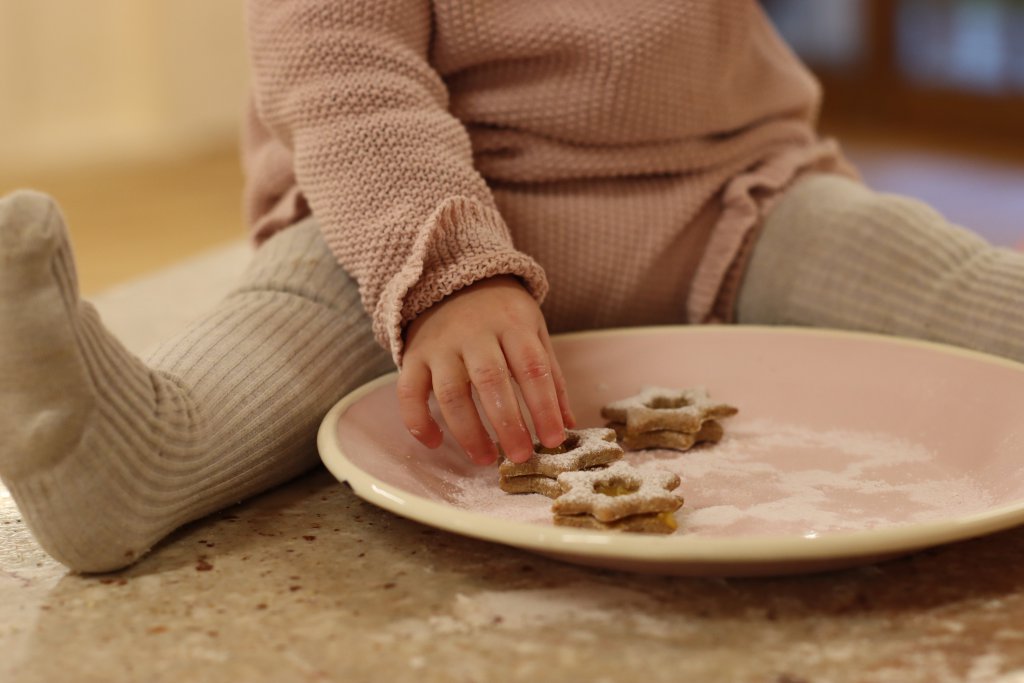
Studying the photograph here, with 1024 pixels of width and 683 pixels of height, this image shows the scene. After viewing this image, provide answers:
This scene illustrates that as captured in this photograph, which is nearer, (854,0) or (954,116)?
(954,116)

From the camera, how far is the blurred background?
7.71ft

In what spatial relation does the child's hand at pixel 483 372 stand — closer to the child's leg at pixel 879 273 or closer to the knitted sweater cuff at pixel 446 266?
the knitted sweater cuff at pixel 446 266

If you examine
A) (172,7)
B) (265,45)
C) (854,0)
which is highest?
(265,45)

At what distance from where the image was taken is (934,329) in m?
0.88

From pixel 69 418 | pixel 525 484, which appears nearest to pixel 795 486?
pixel 525 484

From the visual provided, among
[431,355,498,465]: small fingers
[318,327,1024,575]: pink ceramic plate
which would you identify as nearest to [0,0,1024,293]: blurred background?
[318,327,1024,575]: pink ceramic plate

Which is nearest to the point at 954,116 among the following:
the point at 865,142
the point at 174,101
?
the point at 865,142

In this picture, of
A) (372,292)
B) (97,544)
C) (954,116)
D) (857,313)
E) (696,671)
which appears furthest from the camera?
(954,116)

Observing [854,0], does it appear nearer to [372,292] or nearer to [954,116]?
Result: [954,116]

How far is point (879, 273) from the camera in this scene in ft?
2.98

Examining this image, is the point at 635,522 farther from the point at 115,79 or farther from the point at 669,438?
the point at 115,79

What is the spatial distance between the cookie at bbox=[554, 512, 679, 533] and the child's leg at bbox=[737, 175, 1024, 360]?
0.35 meters

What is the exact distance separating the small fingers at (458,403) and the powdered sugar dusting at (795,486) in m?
0.03

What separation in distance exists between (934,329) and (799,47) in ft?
8.81
